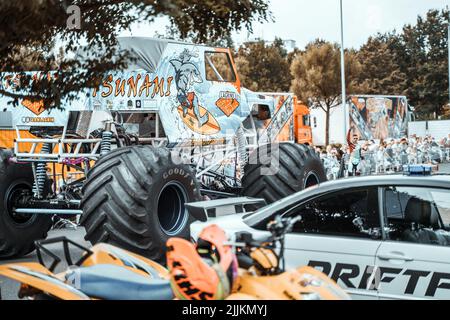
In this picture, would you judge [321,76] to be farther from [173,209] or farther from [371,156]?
[173,209]

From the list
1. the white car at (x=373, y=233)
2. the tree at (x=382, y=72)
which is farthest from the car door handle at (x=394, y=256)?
the tree at (x=382, y=72)

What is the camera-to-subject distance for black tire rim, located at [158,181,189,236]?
27.3 feet

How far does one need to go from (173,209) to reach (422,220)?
142 inches

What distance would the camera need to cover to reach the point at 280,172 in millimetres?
10562

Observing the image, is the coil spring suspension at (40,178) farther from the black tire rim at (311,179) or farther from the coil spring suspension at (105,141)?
the black tire rim at (311,179)

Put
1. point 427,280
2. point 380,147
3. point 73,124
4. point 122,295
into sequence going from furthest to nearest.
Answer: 1. point 380,147
2. point 73,124
3. point 427,280
4. point 122,295

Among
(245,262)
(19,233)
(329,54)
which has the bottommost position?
(19,233)

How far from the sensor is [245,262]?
4199 mm

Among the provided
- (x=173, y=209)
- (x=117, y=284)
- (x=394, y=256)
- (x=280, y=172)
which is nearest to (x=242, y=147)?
(x=280, y=172)

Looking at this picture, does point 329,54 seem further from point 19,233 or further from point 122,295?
point 122,295

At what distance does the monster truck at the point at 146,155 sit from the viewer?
7.59 m

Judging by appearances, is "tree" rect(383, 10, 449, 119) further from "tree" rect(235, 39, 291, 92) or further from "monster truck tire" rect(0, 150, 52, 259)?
"monster truck tire" rect(0, 150, 52, 259)
